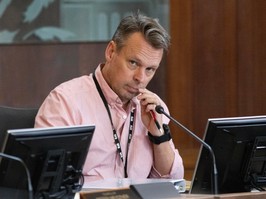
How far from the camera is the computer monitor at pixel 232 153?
285 centimetres

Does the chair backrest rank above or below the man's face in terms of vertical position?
below

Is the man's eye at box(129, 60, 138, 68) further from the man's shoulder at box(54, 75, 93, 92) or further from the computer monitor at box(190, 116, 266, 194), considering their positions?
the computer monitor at box(190, 116, 266, 194)

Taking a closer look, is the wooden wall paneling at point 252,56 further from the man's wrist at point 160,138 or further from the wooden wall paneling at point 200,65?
the man's wrist at point 160,138

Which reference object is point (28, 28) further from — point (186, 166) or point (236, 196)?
point (236, 196)

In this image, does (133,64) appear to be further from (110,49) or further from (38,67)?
(38,67)

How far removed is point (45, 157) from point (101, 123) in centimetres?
80

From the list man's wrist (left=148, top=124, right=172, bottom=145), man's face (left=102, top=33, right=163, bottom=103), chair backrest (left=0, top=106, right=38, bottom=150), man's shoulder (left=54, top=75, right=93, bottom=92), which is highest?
man's face (left=102, top=33, right=163, bottom=103)

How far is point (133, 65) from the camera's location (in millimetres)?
3336

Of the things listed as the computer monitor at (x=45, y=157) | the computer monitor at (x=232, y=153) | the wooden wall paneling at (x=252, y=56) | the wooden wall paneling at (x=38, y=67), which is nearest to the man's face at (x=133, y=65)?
the computer monitor at (x=232, y=153)

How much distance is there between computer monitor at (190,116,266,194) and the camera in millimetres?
2850

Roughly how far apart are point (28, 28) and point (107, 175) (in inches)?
69.4

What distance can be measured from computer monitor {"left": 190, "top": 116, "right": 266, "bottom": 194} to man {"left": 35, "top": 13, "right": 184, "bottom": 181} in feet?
1.56

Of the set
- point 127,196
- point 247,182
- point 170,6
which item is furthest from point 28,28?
point 127,196

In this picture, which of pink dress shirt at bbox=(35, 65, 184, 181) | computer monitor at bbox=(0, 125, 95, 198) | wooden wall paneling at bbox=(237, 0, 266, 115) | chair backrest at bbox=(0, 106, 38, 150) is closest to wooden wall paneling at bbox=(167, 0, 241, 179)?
wooden wall paneling at bbox=(237, 0, 266, 115)
